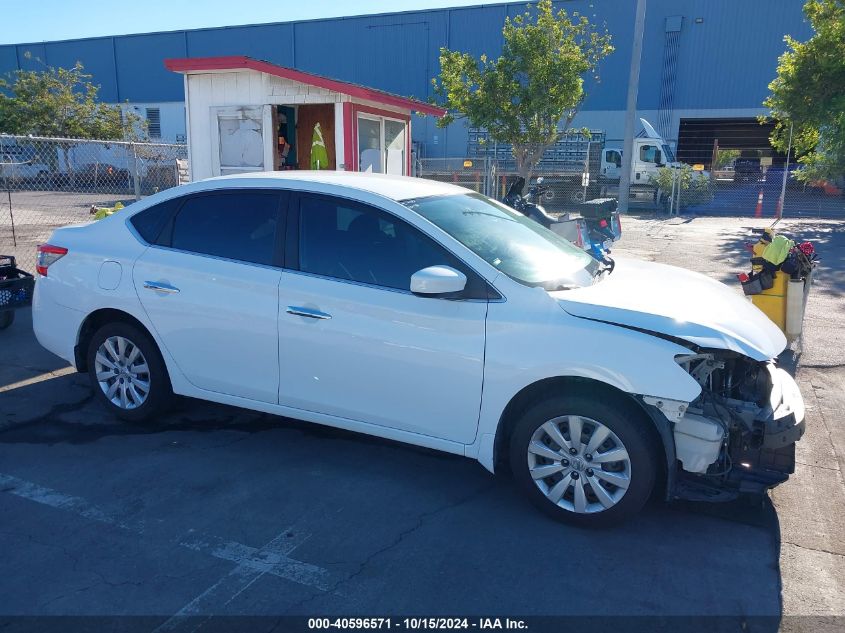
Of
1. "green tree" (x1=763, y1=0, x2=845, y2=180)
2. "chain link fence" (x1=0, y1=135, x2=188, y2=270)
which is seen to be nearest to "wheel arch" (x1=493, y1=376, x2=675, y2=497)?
"chain link fence" (x1=0, y1=135, x2=188, y2=270)

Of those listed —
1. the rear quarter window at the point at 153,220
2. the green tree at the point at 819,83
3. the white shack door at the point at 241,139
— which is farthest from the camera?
the green tree at the point at 819,83

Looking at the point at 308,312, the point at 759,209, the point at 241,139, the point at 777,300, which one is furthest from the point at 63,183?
the point at 777,300

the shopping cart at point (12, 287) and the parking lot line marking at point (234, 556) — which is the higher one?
the shopping cart at point (12, 287)

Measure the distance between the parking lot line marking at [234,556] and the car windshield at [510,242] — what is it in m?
1.82

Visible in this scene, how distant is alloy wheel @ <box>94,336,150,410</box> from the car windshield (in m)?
2.22

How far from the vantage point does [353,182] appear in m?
4.38

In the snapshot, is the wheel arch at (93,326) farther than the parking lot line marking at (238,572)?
Yes

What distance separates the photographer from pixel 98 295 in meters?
4.71

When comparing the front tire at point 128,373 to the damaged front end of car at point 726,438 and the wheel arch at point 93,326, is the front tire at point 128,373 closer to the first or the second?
the wheel arch at point 93,326

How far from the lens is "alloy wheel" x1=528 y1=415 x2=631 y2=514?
11.3 feet

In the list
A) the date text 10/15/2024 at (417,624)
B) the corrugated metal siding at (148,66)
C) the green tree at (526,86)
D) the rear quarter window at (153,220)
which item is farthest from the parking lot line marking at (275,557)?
the corrugated metal siding at (148,66)

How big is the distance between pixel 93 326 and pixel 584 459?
3576mm

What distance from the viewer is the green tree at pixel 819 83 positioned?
59.2ft

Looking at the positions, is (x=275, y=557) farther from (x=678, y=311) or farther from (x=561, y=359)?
(x=678, y=311)
